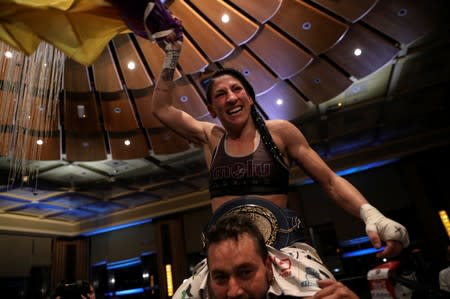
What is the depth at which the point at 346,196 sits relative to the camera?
4.32ft

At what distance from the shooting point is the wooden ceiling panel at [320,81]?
17.5 ft

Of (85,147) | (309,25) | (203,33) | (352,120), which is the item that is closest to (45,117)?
(85,147)

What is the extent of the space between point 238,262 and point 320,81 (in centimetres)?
520

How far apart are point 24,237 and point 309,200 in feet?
33.1

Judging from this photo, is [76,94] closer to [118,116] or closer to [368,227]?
[118,116]

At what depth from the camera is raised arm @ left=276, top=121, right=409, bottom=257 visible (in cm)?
104

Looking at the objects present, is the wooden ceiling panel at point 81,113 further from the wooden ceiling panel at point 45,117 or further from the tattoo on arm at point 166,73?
the tattoo on arm at point 166,73

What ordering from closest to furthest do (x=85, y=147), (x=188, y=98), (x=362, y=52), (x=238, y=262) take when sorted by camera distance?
(x=238, y=262) < (x=362, y=52) < (x=188, y=98) < (x=85, y=147)

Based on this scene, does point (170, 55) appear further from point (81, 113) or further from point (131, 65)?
point (81, 113)

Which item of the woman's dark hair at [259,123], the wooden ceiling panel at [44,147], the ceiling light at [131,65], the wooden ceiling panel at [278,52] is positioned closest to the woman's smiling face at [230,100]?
the woman's dark hair at [259,123]

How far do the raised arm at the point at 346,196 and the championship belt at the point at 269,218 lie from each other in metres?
0.23

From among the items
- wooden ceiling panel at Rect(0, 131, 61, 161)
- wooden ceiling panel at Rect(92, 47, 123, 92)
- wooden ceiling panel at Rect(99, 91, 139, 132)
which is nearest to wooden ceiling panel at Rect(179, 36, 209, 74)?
wooden ceiling panel at Rect(92, 47, 123, 92)

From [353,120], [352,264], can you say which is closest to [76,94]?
[353,120]

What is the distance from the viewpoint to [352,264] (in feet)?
31.7
